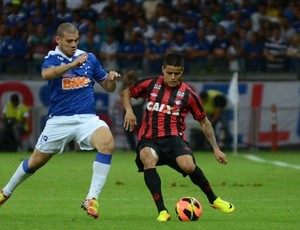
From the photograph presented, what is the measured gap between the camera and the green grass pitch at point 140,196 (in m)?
10.9

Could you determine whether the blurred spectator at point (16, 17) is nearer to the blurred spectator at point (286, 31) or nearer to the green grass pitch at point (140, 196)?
the green grass pitch at point (140, 196)

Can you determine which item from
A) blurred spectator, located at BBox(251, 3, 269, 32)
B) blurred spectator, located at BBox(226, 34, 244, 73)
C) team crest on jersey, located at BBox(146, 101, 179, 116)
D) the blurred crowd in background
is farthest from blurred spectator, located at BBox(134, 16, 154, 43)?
team crest on jersey, located at BBox(146, 101, 179, 116)

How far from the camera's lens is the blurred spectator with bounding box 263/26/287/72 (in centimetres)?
2680

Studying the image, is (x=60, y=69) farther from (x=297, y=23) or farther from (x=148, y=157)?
(x=297, y=23)

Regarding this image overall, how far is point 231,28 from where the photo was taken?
2716cm

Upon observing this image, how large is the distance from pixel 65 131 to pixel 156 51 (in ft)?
49.3

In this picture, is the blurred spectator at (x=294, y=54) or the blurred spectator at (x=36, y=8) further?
the blurred spectator at (x=36, y=8)

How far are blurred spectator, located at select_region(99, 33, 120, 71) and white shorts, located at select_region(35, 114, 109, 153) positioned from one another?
14633 mm

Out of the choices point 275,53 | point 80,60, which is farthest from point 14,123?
point 80,60

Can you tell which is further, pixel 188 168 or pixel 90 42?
pixel 90 42

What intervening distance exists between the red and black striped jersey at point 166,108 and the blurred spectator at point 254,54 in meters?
15.3

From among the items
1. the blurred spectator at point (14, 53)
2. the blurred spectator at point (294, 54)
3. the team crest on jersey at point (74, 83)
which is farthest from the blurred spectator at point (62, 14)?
the team crest on jersey at point (74, 83)

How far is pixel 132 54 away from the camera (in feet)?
87.0

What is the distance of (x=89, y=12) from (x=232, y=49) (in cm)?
386
